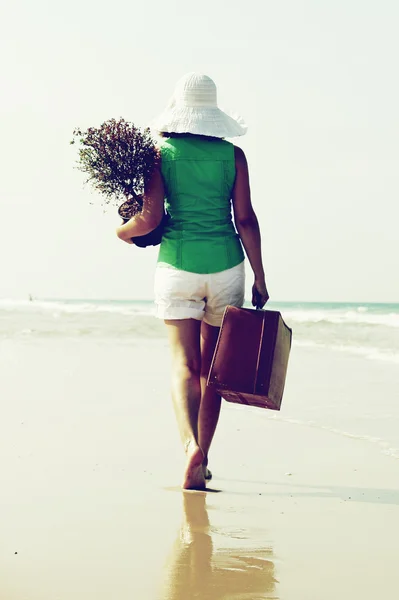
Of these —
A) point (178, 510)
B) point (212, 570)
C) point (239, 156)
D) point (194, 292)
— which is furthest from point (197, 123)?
point (212, 570)

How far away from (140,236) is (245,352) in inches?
29.6

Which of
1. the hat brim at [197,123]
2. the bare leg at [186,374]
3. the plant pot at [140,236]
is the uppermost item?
the hat brim at [197,123]

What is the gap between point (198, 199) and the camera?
4.20 meters

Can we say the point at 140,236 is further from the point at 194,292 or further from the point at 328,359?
the point at 328,359

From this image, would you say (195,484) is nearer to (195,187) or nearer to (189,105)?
(195,187)

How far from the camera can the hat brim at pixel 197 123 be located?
13.7ft

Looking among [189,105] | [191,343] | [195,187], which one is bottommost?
[191,343]

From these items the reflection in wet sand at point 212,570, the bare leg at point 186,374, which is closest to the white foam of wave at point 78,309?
the bare leg at point 186,374

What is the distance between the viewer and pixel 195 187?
4.19 metres

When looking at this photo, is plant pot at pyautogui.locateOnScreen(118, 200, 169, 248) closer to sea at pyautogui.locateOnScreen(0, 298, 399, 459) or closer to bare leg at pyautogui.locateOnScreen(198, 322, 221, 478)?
bare leg at pyautogui.locateOnScreen(198, 322, 221, 478)

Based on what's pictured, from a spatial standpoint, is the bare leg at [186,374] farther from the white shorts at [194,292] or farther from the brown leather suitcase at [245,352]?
the brown leather suitcase at [245,352]

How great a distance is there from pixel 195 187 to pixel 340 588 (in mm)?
A: 2009

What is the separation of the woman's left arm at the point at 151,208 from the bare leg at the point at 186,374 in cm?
46

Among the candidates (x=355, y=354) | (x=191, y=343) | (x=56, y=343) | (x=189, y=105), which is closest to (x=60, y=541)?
(x=191, y=343)
